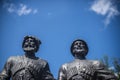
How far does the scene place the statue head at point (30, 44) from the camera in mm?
7655

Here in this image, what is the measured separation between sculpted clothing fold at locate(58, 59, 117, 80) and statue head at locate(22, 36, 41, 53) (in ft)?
2.31

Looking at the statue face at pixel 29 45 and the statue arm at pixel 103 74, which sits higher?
the statue face at pixel 29 45

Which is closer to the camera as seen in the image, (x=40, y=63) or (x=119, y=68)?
(x=40, y=63)

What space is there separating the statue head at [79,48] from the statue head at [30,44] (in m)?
0.77

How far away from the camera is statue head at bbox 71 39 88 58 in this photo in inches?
303

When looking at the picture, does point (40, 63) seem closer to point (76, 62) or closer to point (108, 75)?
point (76, 62)

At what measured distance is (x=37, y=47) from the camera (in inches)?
306

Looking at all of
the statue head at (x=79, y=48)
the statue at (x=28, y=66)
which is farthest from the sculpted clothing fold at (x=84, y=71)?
the statue at (x=28, y=66)

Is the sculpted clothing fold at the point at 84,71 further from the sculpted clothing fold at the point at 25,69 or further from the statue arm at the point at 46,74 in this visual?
the sculpted clothing fold at the point at 25,69

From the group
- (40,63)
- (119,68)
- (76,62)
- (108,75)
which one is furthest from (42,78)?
(119,68)

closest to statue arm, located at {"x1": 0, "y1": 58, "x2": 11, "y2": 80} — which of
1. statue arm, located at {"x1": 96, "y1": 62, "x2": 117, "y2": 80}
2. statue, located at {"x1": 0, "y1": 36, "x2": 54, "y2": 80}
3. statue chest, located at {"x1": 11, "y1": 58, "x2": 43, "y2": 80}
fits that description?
statue, located at {"x1": 0, "y1": 36, "x2": 54, "y2": 80}

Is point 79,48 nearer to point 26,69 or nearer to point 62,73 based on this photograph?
point 62,73

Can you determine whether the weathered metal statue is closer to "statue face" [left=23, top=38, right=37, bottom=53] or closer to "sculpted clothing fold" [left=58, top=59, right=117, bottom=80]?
"sculpted clothing fold" [left=58, top=59, right=117, bottom=80]

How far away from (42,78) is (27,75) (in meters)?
0.36
